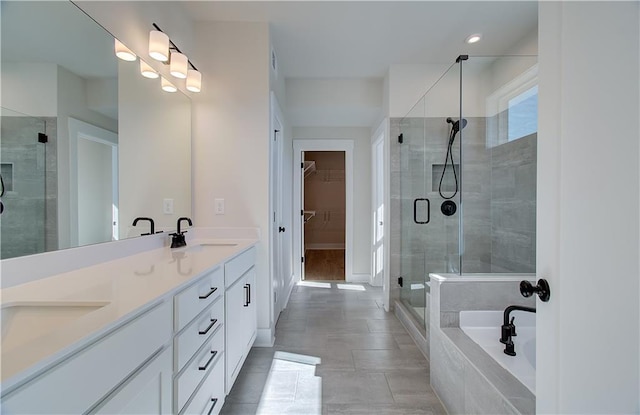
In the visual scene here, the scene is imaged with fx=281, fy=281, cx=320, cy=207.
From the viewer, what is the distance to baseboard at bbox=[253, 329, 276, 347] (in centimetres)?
231

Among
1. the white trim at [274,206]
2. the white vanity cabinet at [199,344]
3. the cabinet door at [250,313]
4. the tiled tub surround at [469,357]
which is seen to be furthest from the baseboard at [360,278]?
the white vanity cabinet at [199,344]

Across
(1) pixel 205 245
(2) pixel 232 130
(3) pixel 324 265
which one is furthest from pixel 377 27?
(3) pixel 324 265

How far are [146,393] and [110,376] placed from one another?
199mm

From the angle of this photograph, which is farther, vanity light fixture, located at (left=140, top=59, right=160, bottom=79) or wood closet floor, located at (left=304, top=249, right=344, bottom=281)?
wood closet floor, located at (left=304, top=249, right=344, bottom=281)

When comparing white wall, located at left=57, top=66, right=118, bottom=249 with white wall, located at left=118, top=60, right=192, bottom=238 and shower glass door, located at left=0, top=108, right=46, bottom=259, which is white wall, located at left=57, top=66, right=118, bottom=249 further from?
white wall, located at left=118, top=60, right=192, bottom=238

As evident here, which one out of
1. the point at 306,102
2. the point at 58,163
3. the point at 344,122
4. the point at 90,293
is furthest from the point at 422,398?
the point at 344,122

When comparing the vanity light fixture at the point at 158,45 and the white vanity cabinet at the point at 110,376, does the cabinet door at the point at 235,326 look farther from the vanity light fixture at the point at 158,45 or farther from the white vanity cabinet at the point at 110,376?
the vanity light fixture at the point at 158,45

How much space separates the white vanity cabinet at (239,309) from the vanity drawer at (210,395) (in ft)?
0.32

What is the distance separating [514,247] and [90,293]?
313cm

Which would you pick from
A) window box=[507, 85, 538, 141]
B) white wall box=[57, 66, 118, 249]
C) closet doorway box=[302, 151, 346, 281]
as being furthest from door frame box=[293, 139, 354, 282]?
white wall box=[57, 66, 118, 249]

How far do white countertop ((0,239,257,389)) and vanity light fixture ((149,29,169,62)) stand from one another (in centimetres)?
127

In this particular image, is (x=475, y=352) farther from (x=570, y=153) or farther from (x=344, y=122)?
(x=344, y=122)

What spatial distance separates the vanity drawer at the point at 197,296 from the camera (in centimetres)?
104

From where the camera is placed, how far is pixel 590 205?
61cm
